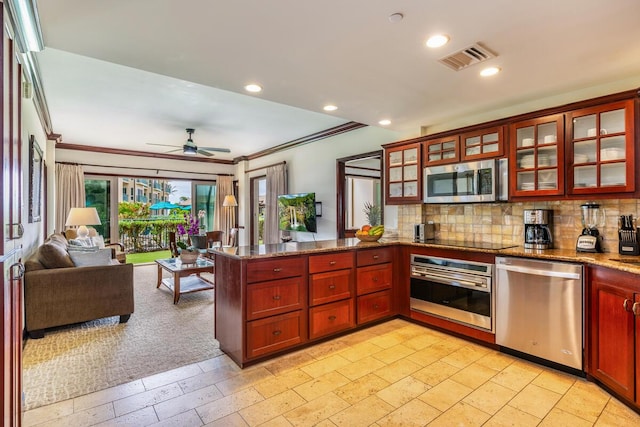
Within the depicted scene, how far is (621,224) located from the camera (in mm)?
2691

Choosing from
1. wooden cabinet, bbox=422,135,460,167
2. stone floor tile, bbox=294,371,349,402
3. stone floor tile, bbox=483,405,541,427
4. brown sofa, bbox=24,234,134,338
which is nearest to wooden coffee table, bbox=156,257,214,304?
brown sofa, bbox=24,234,134,338

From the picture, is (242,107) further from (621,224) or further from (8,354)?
(621,224)

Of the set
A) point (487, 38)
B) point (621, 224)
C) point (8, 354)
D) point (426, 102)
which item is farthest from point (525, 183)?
point (8, 354)

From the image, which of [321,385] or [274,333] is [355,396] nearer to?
[321,385]

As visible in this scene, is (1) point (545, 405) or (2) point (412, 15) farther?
(1) point (545, 405)

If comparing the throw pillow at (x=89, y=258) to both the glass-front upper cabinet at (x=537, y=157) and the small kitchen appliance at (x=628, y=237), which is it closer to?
the glass-front upper cabinet at (x=537, y=157)

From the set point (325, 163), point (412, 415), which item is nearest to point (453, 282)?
point (412, 415)

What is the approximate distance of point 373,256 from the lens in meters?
3.56

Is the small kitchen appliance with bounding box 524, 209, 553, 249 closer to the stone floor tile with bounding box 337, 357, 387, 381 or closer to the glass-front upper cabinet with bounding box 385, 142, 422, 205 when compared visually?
the glass-front upper cabinet with bounding box 385, 142, 422, 205

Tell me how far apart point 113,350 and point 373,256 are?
2600 millimetres

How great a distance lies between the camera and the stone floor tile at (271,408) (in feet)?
6.58

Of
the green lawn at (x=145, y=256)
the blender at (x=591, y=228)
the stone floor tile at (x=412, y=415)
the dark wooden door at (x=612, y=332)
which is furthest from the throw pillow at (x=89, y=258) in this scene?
the blender at (x=591, y=228)

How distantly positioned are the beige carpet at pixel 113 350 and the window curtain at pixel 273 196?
2903mm

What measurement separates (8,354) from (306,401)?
1598 millimetres
